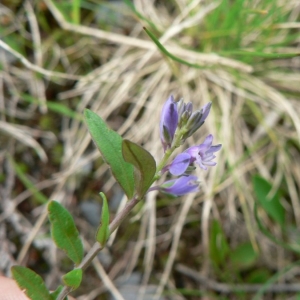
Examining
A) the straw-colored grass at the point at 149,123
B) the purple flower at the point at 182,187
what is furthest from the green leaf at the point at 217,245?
the purple flower at the point at 182,187

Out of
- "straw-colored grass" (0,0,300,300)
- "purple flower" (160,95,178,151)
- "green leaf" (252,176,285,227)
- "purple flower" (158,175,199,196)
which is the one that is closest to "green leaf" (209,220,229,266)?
"straw-colored grass" (0,0,300,300)

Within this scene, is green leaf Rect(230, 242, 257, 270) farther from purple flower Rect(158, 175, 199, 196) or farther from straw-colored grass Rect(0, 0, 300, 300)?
purple flower Rect(158, 175, 199, 196)

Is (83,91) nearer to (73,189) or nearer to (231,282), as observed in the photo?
(73,189)

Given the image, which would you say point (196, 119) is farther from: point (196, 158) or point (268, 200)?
point (268, 200)

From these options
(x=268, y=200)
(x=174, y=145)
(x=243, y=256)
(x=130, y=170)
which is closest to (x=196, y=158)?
(x=174, y=145)

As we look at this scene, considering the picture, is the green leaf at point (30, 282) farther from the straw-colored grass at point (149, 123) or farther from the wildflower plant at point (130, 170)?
the straw-colored grass at point (149, 123)

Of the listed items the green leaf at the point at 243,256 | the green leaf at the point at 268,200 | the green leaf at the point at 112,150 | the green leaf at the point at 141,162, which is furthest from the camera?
the green leaf at the point at 243,256

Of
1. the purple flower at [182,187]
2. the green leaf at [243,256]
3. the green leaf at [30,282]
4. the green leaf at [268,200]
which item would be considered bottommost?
the green leaf at [243,256]
